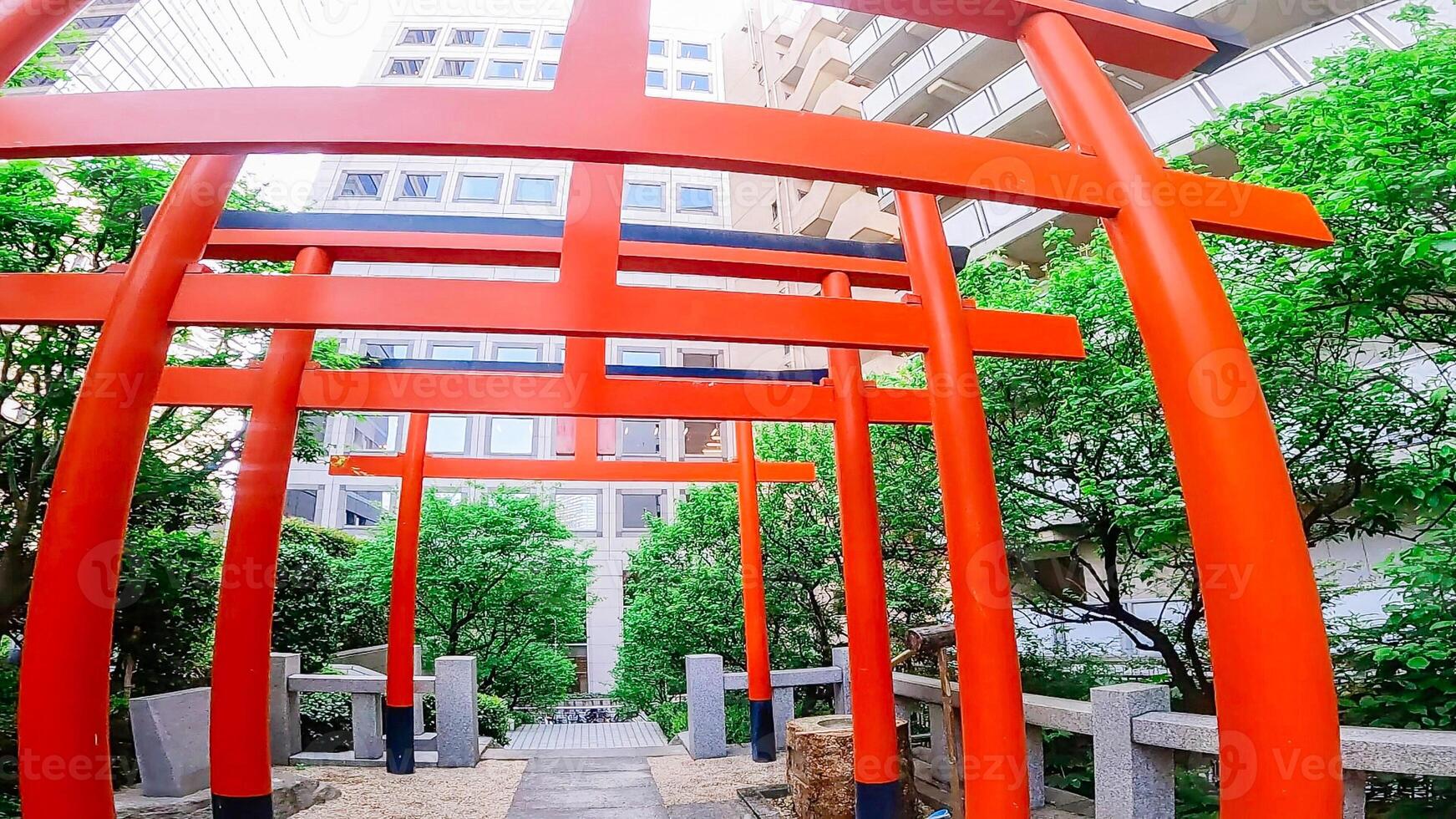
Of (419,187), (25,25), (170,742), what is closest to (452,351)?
(419,187)

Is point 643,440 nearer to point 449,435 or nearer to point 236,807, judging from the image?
point 449,435

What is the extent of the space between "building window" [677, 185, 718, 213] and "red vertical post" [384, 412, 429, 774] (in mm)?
18334

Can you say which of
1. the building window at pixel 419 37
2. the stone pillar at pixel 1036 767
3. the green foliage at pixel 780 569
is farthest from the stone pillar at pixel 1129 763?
the building window at pixel 419 37

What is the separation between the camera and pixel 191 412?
7672mm

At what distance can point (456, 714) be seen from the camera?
365 inches

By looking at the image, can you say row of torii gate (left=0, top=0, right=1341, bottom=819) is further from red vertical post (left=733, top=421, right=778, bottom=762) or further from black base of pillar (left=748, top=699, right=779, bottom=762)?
black base of pillar (left=748, top=699, right=779, bottom=762)

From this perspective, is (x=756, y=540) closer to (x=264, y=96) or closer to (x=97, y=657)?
(x=97, y=657)

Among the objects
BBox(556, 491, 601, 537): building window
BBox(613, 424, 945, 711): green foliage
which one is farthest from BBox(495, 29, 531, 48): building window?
BBox(613, 424, 945, 711): green foliage

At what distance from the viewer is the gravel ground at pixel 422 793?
7066 millimetres

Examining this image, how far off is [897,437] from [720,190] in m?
18.9

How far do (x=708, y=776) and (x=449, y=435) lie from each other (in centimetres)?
1610

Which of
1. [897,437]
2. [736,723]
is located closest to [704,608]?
[736,723]

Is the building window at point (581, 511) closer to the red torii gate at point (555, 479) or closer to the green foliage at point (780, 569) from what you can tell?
the green foliage at point (780, 569)

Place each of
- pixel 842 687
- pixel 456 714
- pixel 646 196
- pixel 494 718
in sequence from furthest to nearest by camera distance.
A: pixel 646 196, pixel 494 718, pixel 842 687, pixel 456 714
